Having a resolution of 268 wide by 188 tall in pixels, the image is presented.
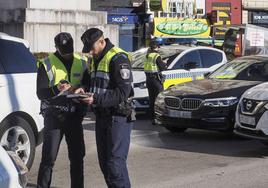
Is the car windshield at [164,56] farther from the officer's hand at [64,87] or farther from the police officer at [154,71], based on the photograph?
the officer's hand at [64,87]

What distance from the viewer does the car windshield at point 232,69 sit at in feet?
36.5

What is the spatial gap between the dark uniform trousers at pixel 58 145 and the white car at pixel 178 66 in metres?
6.86

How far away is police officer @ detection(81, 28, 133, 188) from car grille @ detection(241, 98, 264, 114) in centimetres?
383

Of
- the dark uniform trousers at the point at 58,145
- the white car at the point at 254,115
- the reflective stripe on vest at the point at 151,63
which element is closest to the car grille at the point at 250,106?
the white car at the point at 254,115

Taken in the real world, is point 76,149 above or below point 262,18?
below

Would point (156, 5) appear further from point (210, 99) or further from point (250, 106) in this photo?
point (250, 106)

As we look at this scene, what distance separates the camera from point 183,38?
3120cm

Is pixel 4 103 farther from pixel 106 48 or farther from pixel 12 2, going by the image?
pixel 12 2

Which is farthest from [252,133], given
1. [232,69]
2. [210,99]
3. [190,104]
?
[232,69]

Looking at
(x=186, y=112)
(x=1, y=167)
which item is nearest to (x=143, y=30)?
(x=186, y=112)

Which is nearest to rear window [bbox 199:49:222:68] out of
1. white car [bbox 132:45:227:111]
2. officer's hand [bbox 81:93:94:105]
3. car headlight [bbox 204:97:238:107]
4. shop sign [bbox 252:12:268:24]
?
white car [bbox 132:45:227:111]

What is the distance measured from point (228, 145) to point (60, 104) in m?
4.60

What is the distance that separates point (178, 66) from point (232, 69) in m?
2.30

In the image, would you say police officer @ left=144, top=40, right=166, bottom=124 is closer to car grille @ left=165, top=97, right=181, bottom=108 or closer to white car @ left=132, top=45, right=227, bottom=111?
white car @ left=132, top=45, right=227, bottom=111
